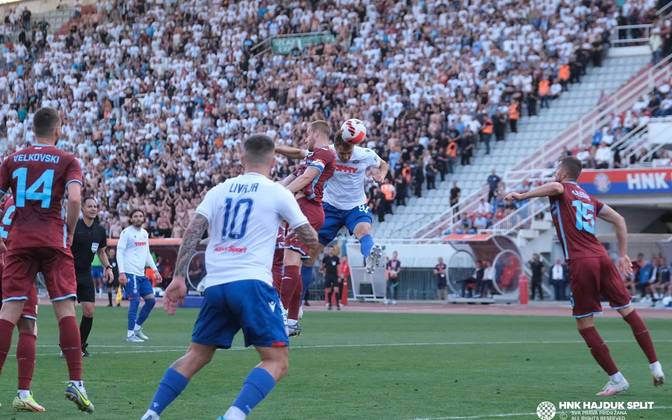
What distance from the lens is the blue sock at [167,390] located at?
337 inches

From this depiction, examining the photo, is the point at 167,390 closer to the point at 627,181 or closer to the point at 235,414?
the point at 235,414

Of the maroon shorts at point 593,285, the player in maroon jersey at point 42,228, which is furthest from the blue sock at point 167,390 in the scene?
the maroon shorts at point 593,285

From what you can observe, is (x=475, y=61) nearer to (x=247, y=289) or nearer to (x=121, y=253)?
(x=121, y=253)

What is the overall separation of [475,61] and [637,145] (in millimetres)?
8231

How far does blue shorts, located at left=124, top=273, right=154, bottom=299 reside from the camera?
21031 mm

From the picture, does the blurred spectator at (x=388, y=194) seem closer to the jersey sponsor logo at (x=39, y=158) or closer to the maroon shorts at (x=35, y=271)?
the maroon shorts at (x=35, y=271)

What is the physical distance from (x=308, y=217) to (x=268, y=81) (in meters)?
35.8

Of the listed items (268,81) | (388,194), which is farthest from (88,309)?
(268,81)

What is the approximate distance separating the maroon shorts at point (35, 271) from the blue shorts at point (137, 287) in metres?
10.3

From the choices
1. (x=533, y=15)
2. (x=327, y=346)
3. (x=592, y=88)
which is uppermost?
(x=533, y=15)

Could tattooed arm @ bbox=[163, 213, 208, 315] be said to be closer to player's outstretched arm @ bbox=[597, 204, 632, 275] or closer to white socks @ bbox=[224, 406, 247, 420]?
white socks @ bbox=[224, 406, 247, 420]

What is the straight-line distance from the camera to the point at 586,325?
12.3m

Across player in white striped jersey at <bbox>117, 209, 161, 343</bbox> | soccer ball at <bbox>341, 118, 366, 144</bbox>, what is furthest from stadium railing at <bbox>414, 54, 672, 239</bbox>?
soccer ball at <bbox>341, 118, 366, 144</bbox>

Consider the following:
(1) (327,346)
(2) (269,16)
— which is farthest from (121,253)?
(2) (269,16)
